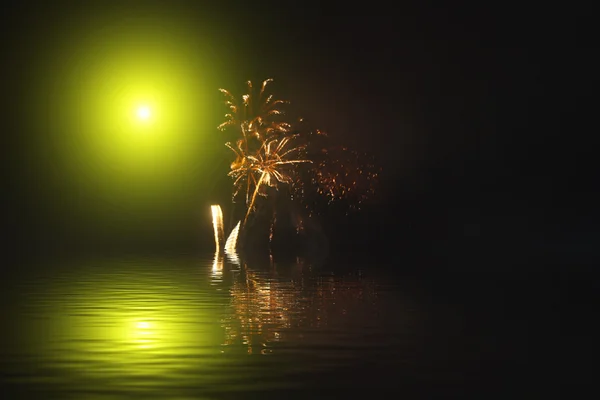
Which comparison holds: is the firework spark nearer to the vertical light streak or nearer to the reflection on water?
the vertical light streak

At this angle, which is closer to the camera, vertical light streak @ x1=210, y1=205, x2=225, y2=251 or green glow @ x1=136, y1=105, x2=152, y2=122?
vertical light streak @ x1=210, y1=205, x2=225, y2=251

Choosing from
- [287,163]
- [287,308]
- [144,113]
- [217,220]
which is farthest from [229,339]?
[144,113]

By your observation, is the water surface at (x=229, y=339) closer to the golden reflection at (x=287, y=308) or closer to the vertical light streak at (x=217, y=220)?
the golden reflection at (x=287, y=308)

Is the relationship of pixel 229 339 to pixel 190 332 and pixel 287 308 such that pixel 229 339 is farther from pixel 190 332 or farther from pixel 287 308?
pixel 287 308

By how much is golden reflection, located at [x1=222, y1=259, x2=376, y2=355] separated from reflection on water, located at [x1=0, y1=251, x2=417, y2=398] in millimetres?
30

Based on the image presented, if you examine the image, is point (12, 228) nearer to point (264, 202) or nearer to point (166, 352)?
point (264, 202)

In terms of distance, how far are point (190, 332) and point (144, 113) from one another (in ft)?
211

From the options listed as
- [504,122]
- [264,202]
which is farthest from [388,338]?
[504,122]

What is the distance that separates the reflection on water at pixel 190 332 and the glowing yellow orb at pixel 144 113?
42.2 m

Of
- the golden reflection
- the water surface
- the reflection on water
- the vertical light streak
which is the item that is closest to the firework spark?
the vertical light streak

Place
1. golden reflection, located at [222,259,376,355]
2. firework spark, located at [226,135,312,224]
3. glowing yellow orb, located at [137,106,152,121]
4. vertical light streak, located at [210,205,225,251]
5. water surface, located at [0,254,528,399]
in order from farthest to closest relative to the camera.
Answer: glowing yellow orb, located at [137,106,152,121]
vertical light streak, located at [210,205,225,251]
firework spark, located at [226,135,312,224]
golden reflection, located at [222,259,376,355]
water surface, located at [0,254,528,399]

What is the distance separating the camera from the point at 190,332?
30.5 meters

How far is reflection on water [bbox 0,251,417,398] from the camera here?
23.1 meters

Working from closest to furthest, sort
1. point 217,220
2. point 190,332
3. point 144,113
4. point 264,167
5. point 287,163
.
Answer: point 190,332
point 264,167
point 287,163
point 217,220
point 144,113
